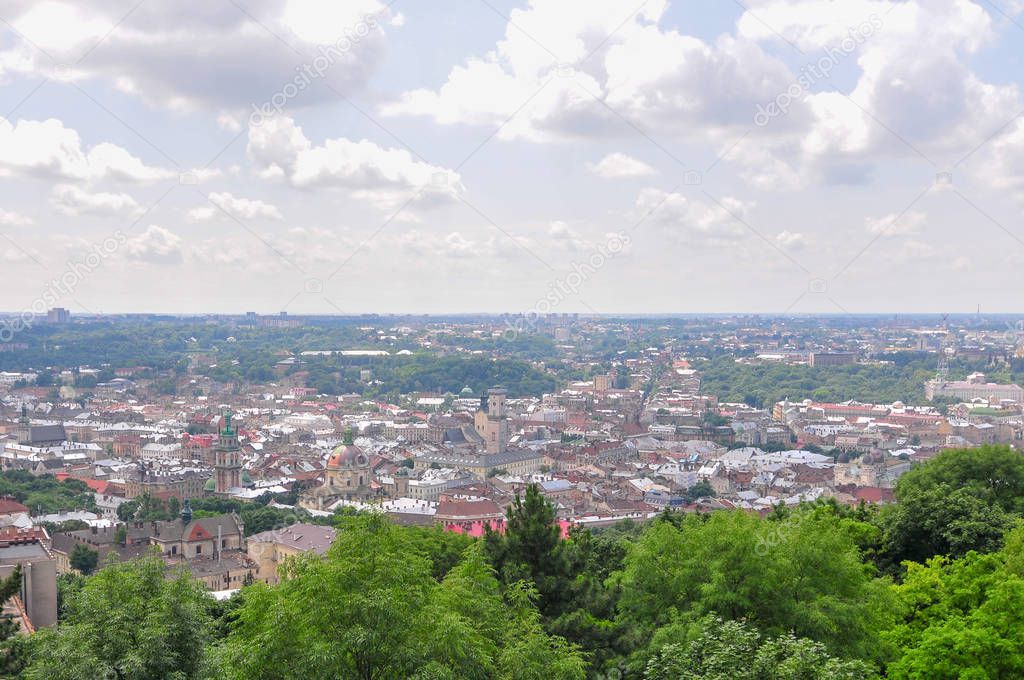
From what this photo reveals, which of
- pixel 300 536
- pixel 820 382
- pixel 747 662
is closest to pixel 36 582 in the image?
pixel 747 662

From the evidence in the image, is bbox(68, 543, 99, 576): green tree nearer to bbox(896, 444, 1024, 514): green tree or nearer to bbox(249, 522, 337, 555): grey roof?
bbox(249, 522, 337, 555): grey roof

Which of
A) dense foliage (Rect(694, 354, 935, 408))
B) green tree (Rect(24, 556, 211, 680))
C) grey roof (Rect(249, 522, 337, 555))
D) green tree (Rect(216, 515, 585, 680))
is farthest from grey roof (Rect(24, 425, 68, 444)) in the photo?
green tree (Rect(216, 515, 585, 680))

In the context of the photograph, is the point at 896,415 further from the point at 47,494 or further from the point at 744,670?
the point at 744,670

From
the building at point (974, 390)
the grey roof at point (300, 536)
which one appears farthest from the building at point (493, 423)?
the building at point (974, 390)

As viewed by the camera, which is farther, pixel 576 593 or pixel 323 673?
pixel 576 593

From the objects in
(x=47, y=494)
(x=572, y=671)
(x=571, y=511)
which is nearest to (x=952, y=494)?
(x=572, y=671)

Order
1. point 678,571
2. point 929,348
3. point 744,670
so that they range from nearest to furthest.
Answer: point 744,670
point 678,571
point 929,348

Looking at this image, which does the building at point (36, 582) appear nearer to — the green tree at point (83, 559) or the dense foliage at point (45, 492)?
the green tree at point (83, 559)
